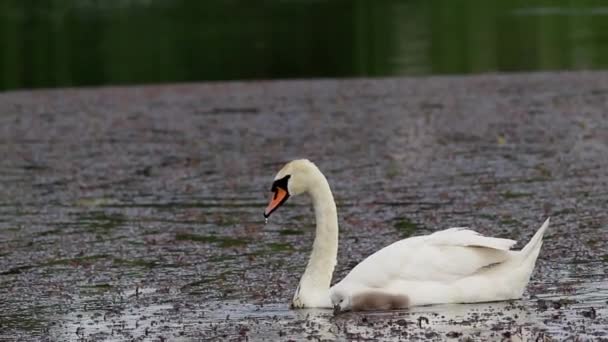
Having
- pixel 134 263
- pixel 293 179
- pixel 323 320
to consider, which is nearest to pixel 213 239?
pixel 134 263

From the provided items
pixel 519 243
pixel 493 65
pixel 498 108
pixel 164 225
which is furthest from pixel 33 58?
pixel 519 243

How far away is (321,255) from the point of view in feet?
27.7

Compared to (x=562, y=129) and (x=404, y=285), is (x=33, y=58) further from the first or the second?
(x=404, y=285)

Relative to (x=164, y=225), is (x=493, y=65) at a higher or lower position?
higher

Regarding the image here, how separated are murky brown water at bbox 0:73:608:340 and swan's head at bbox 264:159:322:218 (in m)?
0.66

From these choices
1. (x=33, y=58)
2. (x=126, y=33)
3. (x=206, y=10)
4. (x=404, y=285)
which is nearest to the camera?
(x=404, y=285)

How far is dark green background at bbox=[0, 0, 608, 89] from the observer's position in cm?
2981

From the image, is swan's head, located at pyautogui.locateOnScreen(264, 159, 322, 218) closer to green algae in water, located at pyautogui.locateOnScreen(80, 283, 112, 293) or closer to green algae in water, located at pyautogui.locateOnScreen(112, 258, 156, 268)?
green algae in water, located at pyautogui.locateOnScreen(80, 283, 112, 293)

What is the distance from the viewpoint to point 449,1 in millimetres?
44062

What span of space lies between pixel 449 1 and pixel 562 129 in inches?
1092

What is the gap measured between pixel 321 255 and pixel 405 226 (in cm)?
279

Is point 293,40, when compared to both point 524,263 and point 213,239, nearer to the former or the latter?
point 213,239

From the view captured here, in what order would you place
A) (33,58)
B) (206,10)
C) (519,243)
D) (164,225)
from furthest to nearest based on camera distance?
(206,10) → (33,58) → (164,225) → (519,243)

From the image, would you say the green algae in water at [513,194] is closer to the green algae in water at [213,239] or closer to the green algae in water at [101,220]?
the green algae in water at [213,239]
